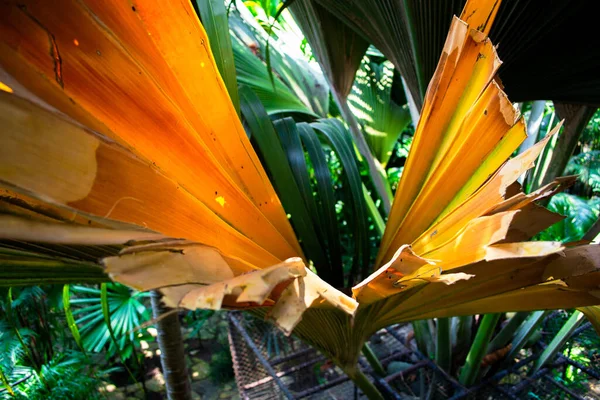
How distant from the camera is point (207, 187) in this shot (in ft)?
1.73

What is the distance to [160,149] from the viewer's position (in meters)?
0.48

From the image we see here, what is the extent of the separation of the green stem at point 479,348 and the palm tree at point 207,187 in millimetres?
488

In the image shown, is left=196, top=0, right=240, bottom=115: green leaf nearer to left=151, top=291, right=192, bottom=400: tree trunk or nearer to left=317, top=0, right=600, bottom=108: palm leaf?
left=317, top=0, right=600, bottom=108: palm leaf

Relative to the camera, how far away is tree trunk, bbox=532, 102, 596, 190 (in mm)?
915

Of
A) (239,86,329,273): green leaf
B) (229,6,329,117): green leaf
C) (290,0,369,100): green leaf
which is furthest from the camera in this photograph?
(229,6,329,117): green leaf

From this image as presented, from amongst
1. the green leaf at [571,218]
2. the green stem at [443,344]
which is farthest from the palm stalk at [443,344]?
the green leaf at [571,218]

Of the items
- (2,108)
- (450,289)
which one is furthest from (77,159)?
(450,289)

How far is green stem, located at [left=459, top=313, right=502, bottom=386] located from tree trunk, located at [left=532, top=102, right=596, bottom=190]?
14.2 inches

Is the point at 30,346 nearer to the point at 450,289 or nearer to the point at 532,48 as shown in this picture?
the point at 450,289

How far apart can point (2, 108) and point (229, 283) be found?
19cm

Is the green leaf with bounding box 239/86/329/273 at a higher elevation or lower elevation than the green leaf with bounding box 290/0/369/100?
lower

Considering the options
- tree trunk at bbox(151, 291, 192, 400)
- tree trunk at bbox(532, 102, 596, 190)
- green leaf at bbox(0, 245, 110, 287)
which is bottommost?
tree trunk at bbox(151, 291, 192, 400)

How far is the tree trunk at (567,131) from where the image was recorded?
0.91m

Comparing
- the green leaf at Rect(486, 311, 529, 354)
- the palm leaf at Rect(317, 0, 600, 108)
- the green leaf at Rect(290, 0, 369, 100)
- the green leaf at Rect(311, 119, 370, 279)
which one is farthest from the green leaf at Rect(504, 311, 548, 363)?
the green leaf at Rect(290, 0, 369, 100)
